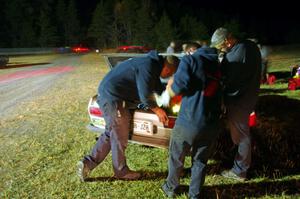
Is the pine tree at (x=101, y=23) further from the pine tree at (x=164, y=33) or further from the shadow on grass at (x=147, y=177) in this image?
the shadow on grass at (x=147, y=177)

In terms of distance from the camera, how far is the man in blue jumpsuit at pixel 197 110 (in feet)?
11.8

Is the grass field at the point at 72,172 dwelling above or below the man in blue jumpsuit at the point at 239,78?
below

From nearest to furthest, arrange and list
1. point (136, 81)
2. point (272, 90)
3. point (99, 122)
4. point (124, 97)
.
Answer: point (136, 81), point (124, 97), point (99, 122), point (272, 90)

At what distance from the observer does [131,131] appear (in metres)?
4.91

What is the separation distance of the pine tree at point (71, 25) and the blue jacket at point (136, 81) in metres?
70.3

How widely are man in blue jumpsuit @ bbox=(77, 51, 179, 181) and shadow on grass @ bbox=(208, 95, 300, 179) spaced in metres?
1.31

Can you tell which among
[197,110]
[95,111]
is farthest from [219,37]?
[95,111]

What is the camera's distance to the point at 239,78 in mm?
4223

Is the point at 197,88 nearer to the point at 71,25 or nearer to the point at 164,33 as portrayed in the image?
the point at 164,33

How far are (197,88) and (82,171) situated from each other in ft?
6.34

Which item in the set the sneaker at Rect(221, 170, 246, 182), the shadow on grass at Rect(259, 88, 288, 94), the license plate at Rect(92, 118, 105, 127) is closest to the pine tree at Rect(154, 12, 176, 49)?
the shadow on grass at Rect(259, 88, 288, 94)

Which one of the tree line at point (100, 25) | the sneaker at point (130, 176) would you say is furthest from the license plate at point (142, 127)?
the tree line at point (100, 25)

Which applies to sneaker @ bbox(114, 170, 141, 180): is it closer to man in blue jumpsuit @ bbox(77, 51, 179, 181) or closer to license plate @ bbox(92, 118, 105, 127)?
man in blue jumpsuit @ bbox(77, 51, 179, 181)

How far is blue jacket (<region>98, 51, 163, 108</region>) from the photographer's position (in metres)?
4.13
